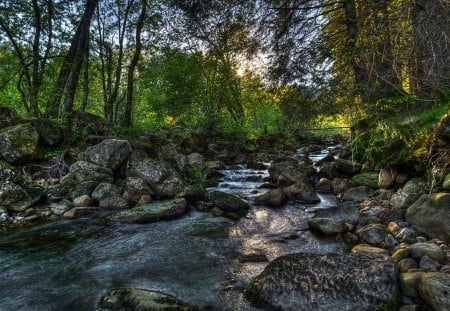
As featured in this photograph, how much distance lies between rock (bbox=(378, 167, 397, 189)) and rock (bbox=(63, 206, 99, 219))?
Result: 6.62 metres

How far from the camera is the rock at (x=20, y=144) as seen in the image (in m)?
8.05

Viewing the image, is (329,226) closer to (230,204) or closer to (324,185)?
(230,204)

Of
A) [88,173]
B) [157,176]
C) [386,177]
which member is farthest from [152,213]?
[386,177]

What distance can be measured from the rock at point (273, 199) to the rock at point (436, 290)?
3989mm

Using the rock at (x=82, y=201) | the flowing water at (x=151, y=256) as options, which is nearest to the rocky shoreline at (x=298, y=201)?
the rock at (x=82, y=201)

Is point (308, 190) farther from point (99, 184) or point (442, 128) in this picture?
point (99, 184)

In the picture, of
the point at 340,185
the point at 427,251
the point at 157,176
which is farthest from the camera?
the point at 157,176

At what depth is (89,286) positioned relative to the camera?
3564mm

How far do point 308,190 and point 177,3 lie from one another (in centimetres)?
672

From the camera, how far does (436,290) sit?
256 centimetres

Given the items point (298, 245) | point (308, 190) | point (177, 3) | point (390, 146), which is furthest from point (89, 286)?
point (177, 3)

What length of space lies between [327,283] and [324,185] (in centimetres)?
Result: 516

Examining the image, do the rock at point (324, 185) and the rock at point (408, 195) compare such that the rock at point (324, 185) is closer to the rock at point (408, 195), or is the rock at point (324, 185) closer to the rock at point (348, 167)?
the rock at point (348, 167)

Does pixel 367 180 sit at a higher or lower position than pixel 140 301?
higher
